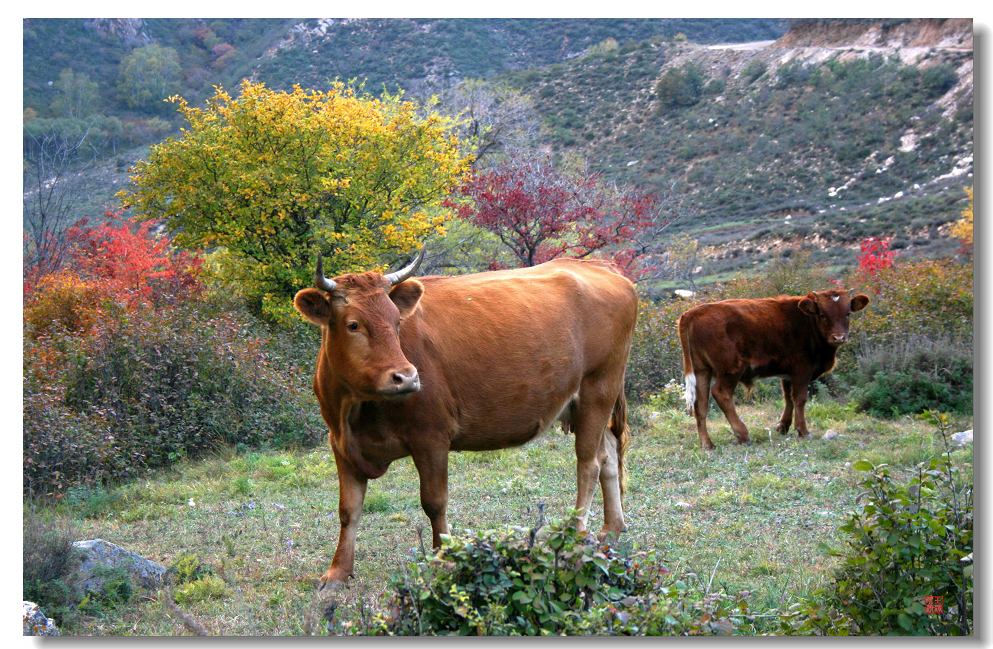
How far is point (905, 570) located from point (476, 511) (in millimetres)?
4024

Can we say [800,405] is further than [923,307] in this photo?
No

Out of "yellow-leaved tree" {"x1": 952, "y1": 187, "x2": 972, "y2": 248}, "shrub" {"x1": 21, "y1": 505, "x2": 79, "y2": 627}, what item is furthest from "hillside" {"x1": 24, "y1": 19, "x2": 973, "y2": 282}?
"shrub" {"x1": 21, "y1": 505, "x2": 79, "y2": 627}

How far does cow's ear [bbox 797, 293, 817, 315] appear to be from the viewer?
37.7 feet

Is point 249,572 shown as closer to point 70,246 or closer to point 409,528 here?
point 409,528

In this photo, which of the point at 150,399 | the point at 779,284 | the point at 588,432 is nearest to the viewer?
the point at 588,432

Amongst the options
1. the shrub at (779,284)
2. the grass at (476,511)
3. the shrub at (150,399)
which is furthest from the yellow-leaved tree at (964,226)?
the shrub at (150,399)

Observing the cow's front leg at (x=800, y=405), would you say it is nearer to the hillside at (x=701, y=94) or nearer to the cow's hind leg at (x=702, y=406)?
the cow's hind leg at (x=702, y=406)

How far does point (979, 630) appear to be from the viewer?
13.7 ft

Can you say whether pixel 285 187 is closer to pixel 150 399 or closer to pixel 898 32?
pixel 150 399

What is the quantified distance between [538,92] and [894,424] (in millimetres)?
12029

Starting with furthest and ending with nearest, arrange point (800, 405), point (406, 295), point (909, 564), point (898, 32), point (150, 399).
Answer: point (800, 405) < point (150, 399) < point (898, 32) < point (406, 295) < point (909, 564)

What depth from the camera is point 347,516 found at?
227 inches

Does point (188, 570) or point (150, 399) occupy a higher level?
point (150, 399)

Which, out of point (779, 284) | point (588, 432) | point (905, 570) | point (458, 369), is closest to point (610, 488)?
point (588, 432)
